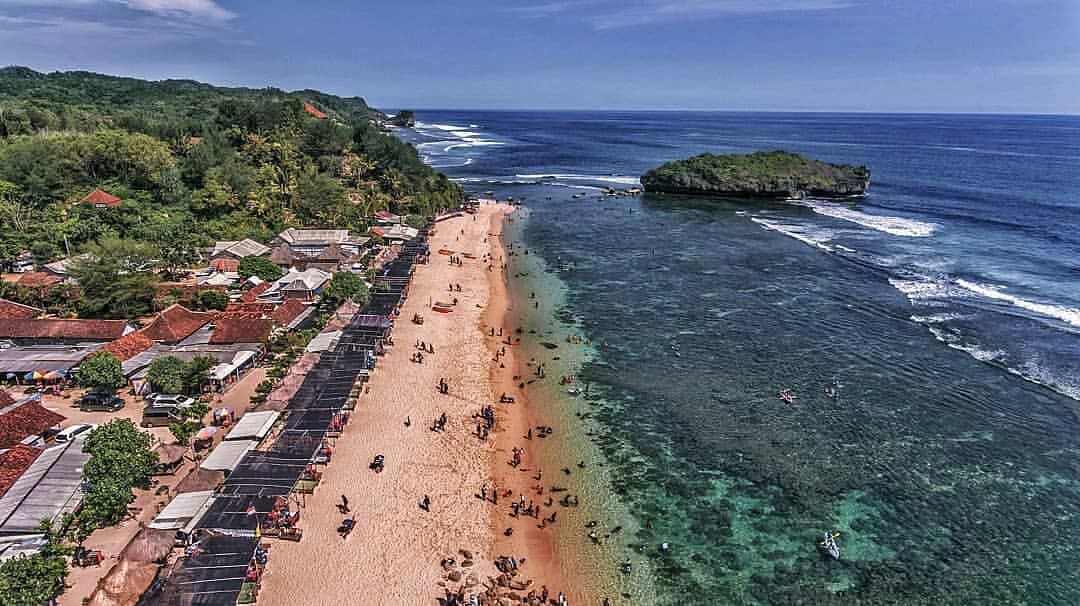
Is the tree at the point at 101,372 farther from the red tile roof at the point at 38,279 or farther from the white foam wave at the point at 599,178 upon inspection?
the white foam wave at the point at 599,178

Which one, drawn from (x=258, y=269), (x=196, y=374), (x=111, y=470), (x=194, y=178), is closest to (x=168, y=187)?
(x=194, y=178)

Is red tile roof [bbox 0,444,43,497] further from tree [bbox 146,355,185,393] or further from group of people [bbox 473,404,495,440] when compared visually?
group of people [bbox 473,404,495,440]

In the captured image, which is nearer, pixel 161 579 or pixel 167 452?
pixel 161 579

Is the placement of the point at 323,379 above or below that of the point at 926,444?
above

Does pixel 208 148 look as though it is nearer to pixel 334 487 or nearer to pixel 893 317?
pixel 334 487

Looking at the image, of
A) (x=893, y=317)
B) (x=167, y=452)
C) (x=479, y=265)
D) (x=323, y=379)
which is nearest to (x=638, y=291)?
(x=479, y=265)

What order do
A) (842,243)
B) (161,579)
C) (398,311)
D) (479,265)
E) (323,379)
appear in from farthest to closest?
(842,243) < (479,265) < (398,311) < (323,379) < (161,579)

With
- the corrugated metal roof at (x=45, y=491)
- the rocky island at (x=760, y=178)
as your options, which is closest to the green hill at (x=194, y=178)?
the corrugated metal roof at (x=45, y=491)
